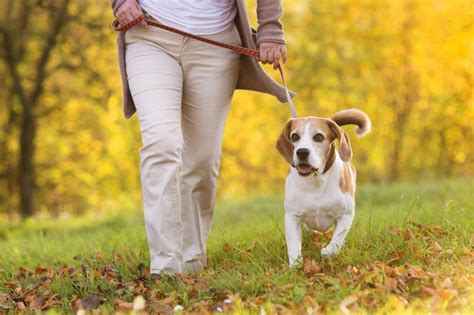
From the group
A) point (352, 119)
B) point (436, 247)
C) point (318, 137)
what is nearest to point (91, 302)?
point (318, 137)

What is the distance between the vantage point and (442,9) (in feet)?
46.9

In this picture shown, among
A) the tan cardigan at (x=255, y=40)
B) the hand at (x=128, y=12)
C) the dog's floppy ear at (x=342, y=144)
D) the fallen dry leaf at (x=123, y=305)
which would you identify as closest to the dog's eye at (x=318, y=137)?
the dog's floppy ear at (x=342, y=144)

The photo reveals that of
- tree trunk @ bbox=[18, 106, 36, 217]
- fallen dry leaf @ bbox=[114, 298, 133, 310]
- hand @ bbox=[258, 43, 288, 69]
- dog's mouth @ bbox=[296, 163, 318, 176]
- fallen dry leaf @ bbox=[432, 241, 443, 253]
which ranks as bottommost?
tree trunk @ bbox=[18, 106, 36, 217]

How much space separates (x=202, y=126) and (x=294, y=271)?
1.11 metres

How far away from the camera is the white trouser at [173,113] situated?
4.32m

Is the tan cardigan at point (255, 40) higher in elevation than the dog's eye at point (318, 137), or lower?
higher

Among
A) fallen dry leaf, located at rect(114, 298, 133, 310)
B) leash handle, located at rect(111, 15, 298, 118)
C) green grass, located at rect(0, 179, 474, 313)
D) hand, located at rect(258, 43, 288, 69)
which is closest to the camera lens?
green grass, located at rect(0, 179, 474, 313)

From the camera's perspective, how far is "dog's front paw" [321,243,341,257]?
14.5 ft

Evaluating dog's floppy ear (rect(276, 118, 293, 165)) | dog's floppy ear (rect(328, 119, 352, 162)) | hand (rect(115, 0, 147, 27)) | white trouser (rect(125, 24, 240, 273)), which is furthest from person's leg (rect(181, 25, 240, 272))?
dog's floppy ear (rect(328, 119, 352, 162))

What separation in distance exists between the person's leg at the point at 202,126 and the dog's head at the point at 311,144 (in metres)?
0.48

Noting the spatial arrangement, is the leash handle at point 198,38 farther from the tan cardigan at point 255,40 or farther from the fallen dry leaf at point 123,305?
the fallen dry leaf at point 123,305

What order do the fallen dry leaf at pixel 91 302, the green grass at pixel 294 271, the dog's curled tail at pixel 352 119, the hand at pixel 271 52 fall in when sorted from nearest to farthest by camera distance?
the green grass at pixel 294 271, the fallen dry leaf at pixel 91 302, the hand at pixel 271 52, the dog's curled tail at pixel 352 119

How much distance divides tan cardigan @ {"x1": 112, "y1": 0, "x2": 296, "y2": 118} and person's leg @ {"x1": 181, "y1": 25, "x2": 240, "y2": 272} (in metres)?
0.07

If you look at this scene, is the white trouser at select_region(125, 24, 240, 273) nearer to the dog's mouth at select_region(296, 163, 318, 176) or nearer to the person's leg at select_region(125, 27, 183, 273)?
the person's leg at select_region(125, 27, 183, 273)
